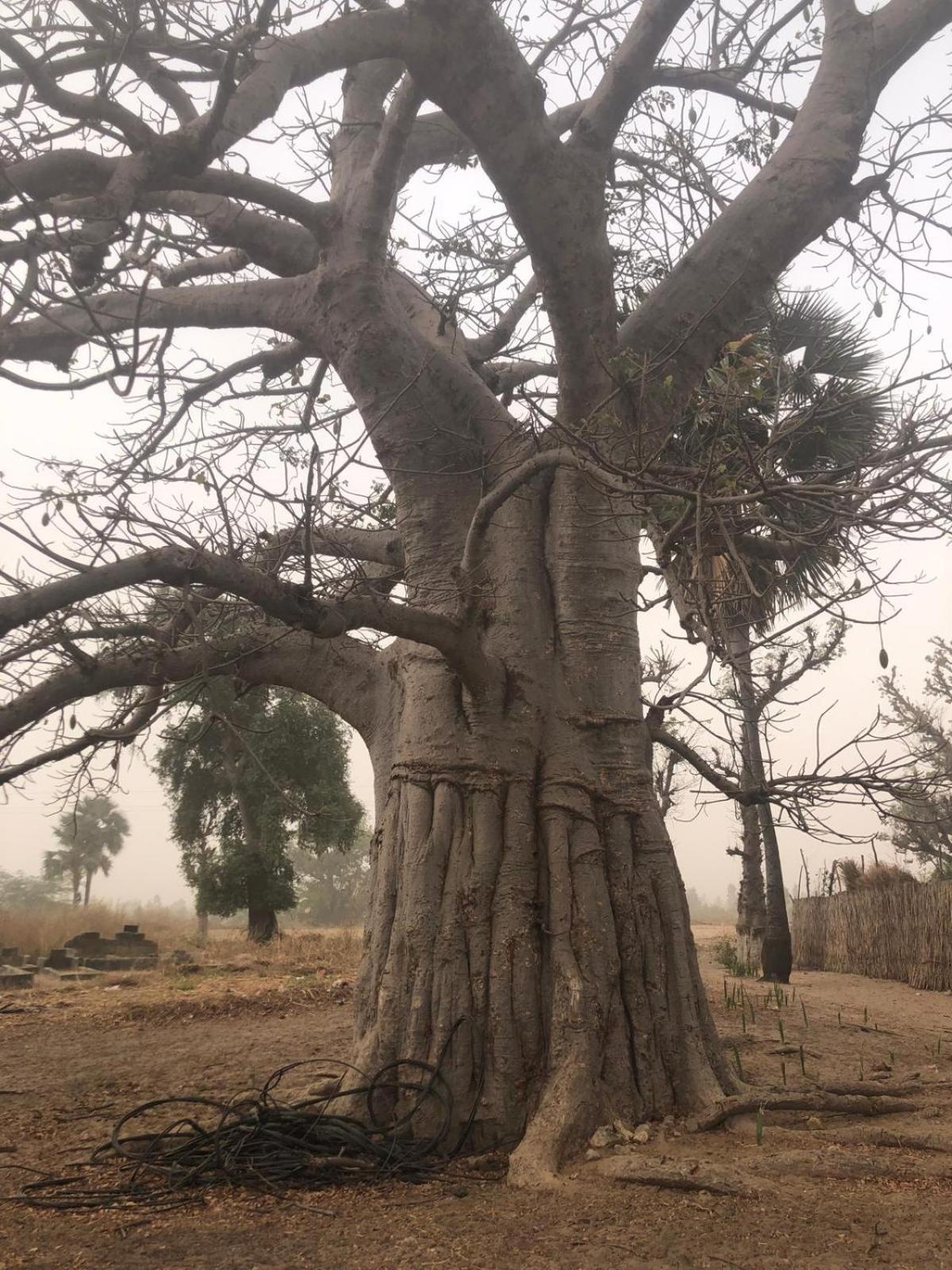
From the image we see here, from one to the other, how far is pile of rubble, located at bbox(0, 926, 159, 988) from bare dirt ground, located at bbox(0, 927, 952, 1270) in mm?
5219

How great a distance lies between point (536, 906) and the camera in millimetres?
3924

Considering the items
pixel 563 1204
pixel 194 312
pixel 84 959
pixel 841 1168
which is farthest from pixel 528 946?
pixel 84 959

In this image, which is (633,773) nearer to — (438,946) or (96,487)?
(438,946)

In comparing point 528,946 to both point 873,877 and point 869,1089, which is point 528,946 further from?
point 873,877

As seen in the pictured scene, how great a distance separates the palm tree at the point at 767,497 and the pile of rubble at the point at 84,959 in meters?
7.23

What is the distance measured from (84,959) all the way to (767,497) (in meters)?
11.8

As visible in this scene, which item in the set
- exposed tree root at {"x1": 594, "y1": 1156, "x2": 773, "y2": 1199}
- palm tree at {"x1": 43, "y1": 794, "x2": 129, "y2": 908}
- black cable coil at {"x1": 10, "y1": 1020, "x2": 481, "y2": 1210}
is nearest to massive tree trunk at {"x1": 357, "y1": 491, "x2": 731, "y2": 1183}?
black cable coil at {"x1": 10, "y1": 1020, "x2": 481, "y2": 1210}

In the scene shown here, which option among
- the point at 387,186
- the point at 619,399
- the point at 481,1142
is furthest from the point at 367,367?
the point at 481,1142

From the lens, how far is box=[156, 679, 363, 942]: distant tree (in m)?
14.3

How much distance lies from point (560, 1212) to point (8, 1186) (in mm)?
1970

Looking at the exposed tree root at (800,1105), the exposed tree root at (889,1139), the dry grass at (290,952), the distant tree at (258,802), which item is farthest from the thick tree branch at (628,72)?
the distant tree at (258,802)

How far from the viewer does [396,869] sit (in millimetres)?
4113

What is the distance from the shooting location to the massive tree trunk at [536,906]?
3.64 meters

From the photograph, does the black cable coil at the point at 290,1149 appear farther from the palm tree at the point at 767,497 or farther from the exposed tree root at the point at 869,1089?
the palm tree at the point at 767,497
